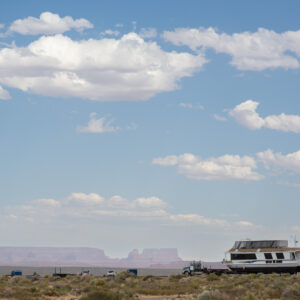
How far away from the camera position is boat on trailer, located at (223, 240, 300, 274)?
6262cm

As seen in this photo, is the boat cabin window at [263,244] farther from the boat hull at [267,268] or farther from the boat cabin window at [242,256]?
the boat hull at [267,268]

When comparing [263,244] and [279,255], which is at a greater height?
[263,244]

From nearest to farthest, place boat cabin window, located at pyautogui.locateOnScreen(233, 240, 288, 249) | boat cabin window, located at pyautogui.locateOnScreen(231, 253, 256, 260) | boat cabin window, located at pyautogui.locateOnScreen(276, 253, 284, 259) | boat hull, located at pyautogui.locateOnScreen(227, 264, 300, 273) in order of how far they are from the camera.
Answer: boat hull, located at pyautogui.locateOnScreen(227, 264, 300, 273) → boat cabin window, located at pyautogui.locateOnScreen(276, 253, 284, 259) → boat cabin window, located at pyautogui.locateOnScreen(231, 253, 256, 260) → boat cabin window, located at pyautogui.locateOnScreen(233, 240, 288, 249)

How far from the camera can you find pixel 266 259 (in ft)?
207

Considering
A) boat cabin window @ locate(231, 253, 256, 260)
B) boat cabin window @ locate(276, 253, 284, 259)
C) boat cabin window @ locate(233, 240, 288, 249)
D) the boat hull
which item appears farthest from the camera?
boat cabin window @ locate(233, 240, 288, 249)

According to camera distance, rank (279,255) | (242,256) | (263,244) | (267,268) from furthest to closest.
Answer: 1. (263,244)
2. (242,256)
3. (279,255)
4. (267,268)

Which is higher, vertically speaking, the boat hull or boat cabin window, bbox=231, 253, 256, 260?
boat cabin window, bbox=231, 253, 256, 260

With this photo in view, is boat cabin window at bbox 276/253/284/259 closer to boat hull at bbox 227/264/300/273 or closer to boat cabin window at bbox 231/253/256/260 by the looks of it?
boat hull at bbox 227/264/300/273

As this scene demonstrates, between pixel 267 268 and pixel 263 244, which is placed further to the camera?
pixel 263 244

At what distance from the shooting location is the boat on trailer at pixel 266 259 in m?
62.6

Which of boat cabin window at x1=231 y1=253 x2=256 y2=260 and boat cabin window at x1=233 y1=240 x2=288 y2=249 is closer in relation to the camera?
boat cabin window at x1=231 y1=253 x2=256 y2=260

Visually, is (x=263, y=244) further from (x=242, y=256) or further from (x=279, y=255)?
(x=242, y=256)

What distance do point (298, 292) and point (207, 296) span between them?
5.29 metres

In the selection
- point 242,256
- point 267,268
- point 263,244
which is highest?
point 263,244
